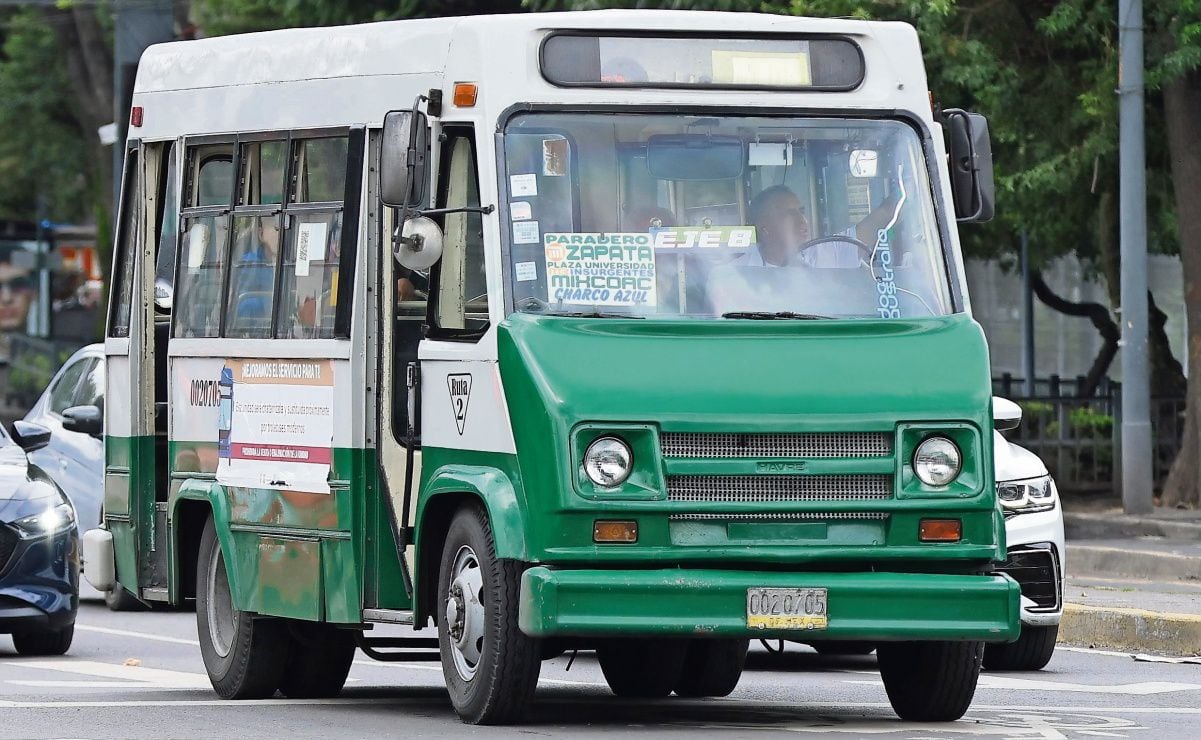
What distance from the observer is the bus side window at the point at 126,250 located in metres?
12.1

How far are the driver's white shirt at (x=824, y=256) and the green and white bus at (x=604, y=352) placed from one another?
12 mm

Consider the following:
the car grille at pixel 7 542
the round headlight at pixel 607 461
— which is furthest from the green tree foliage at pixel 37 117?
the round headlight at pixel 607 461

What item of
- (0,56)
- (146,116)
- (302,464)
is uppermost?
(0,56)

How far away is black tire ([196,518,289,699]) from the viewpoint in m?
11.2

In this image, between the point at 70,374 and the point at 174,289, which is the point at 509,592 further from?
the point at 70,374

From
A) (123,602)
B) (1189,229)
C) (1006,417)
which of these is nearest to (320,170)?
(1006,417)

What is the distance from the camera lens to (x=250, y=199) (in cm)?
1118

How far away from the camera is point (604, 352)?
9.08m

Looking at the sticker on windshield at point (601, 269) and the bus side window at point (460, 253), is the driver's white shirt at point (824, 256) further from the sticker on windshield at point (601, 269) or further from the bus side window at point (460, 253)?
the bus side window at point (460, 253)

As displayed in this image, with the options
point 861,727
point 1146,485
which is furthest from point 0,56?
point 861,727

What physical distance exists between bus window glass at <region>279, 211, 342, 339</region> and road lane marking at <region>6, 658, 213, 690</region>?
7.07 feet

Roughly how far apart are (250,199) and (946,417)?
11.5 feet

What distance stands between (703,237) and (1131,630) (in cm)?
585

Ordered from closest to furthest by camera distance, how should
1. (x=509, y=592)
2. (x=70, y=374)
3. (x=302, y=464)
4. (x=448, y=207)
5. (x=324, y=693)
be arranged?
A: 1. (x=509, y=592)
2. (x=448, y=207)
3. (x=302, y=464)
4. (x=324, y=693)
5. (x=70, y=374)
